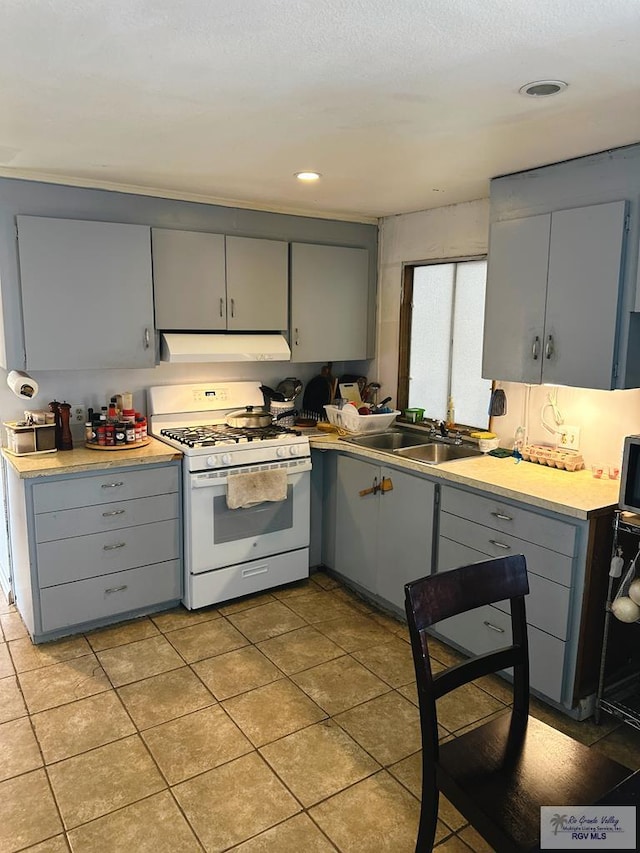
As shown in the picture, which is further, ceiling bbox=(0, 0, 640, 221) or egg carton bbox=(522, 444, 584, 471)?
egg carton bbox=(522, 444, 584, 471)

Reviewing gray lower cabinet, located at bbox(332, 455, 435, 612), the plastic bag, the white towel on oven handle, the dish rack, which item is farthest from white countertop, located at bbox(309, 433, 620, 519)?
the white towel on oven handle

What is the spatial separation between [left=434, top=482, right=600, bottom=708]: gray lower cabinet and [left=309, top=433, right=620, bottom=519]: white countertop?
61mm

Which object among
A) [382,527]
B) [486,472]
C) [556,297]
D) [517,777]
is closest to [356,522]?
[382,527]

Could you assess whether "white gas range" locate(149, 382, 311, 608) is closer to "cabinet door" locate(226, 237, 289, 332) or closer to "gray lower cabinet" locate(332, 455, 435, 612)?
"gray lower cabinet" locate(332, 455, 435, 612)

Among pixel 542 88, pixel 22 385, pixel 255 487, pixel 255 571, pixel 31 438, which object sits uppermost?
pixel 542 88

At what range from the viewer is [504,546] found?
2773 millimetres

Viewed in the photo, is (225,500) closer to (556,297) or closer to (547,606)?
(547,606)

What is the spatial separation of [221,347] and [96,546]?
4.29 ft

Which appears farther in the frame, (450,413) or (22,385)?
(450,413)

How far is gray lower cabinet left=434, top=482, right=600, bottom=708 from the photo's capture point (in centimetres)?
251

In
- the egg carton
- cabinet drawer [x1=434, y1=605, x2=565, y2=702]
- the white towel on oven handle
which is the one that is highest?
the egg carton

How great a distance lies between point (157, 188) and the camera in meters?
3.37

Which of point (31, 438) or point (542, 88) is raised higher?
point (542, 88)

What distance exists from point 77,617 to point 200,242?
2.13 meters
